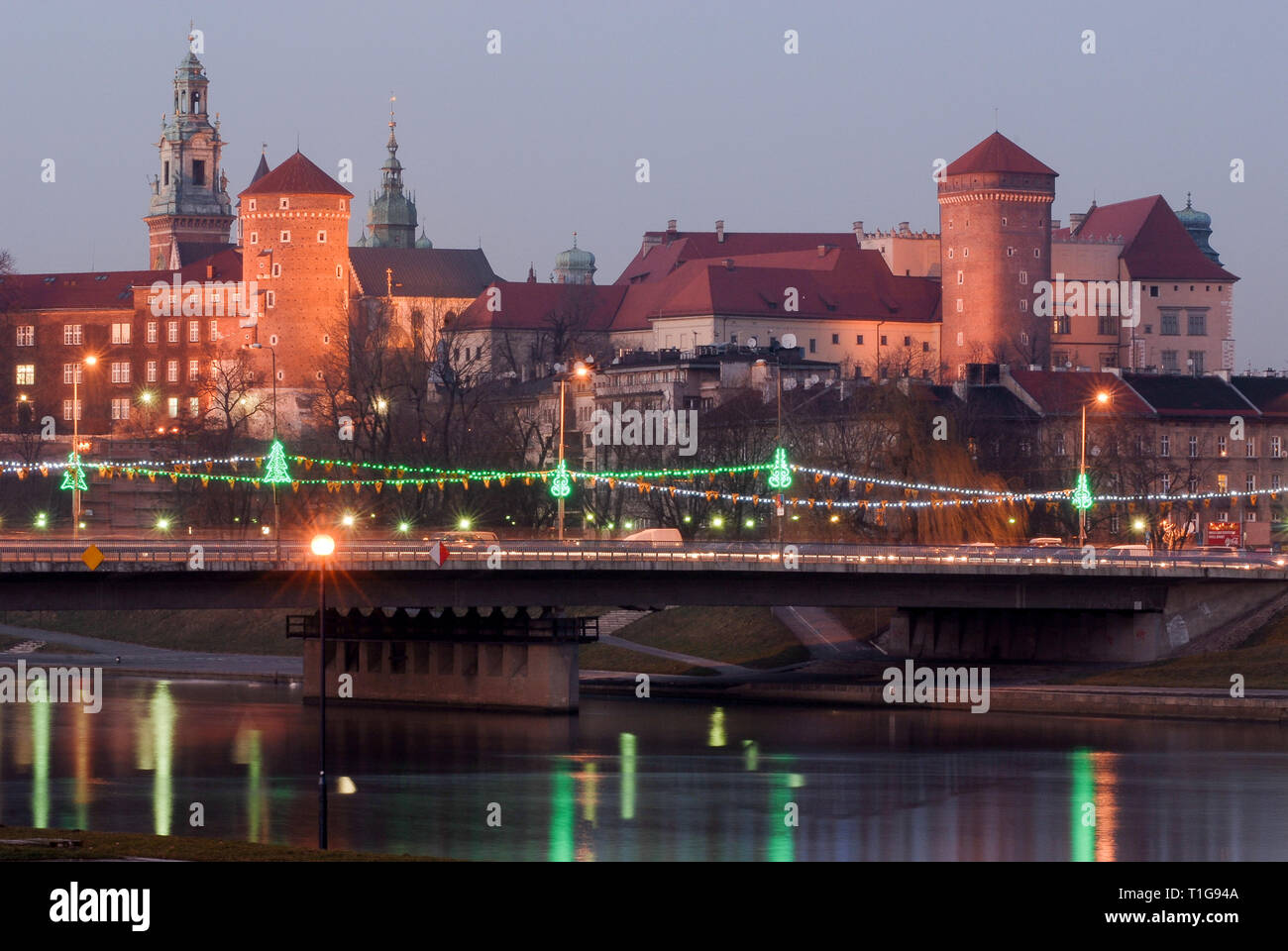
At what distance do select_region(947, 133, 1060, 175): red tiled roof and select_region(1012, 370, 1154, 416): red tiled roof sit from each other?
37.2m

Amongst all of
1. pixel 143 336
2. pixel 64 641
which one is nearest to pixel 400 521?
pixel 64 641

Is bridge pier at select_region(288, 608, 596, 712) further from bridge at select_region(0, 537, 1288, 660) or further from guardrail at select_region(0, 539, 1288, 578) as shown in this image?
guardrail at select_region(0, 539, 1288, 578)

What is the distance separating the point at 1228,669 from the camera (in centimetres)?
7019

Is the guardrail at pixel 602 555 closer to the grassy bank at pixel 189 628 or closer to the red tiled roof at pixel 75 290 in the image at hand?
the grassy bank at pixel 189 628

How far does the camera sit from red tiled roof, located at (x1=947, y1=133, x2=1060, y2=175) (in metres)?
176

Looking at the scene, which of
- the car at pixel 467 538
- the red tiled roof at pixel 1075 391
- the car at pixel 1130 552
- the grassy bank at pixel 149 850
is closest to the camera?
the grassy bank at pixel 149 850

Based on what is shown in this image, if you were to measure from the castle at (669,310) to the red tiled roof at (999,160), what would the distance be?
18 centimetres

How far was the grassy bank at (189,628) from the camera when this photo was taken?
97875 mm

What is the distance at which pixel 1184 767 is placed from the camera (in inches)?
2120

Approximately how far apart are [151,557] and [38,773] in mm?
10313

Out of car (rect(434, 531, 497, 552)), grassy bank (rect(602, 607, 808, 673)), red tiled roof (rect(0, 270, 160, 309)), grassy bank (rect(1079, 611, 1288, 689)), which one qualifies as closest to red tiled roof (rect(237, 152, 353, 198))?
red tiled roof (rect(0, 270, 160, 309))

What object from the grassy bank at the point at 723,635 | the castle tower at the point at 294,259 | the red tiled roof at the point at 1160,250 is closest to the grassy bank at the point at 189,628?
the grassy bank at the point at 723,635

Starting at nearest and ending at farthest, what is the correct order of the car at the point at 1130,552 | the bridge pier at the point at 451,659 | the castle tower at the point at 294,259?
the bridge pier at the point at 451,659
the car at the point at 1130,552
the castle tower at the point at 294,259
